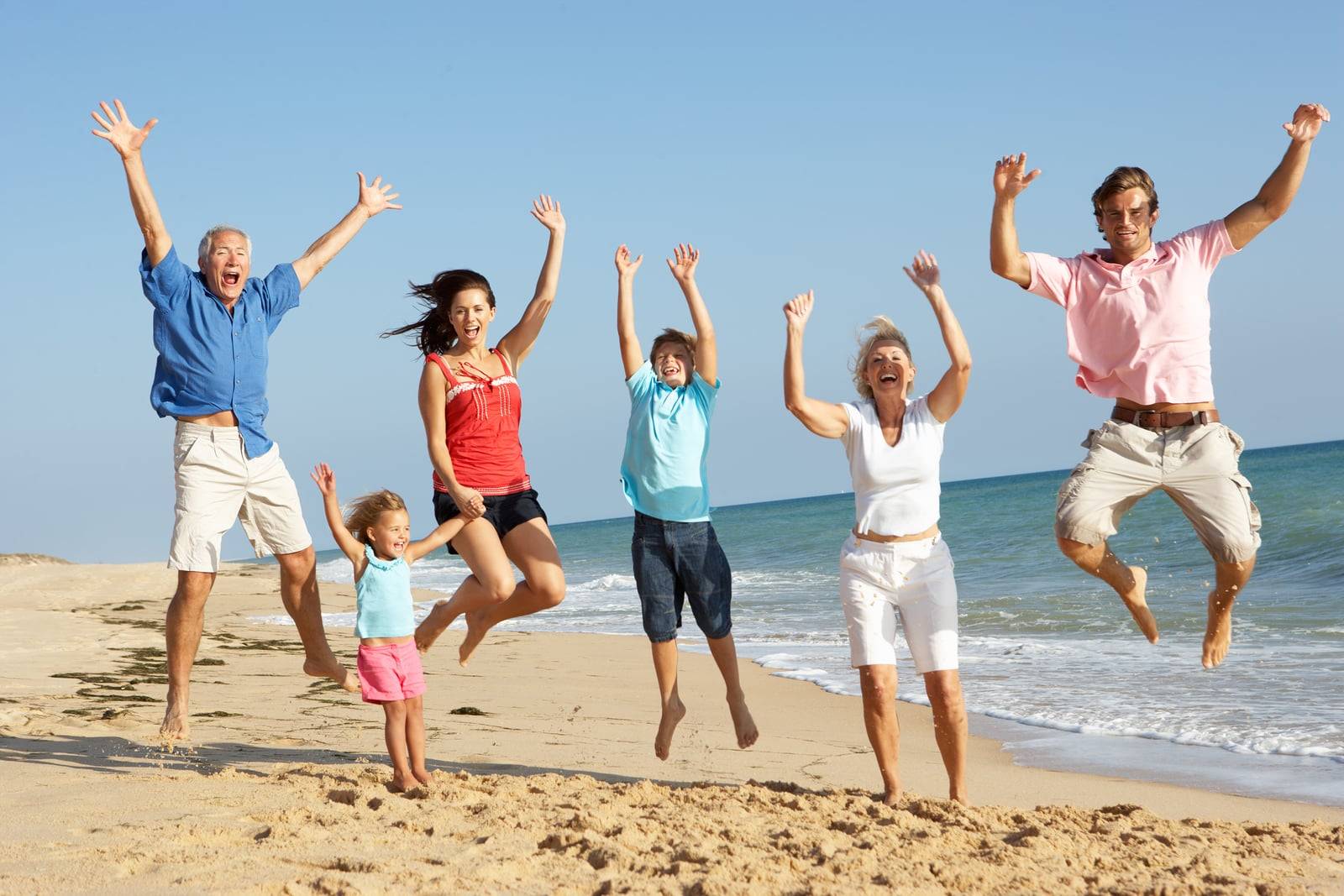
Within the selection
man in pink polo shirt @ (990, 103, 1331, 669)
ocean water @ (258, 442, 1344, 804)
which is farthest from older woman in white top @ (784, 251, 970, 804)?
ocean water @ (258, 442, 1344, 804)

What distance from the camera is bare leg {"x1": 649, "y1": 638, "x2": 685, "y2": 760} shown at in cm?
570

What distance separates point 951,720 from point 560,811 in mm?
1571

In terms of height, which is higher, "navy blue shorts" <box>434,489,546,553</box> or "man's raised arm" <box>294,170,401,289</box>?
"man's raised arm" <box>294,170,401,289</box>

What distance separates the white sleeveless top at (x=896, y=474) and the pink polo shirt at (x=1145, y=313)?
3.20 ft

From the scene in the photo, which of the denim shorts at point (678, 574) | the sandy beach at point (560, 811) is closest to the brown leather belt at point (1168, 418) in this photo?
the sandy beach at point (560, 811)

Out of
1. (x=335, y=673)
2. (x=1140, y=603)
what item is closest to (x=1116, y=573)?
(x=1140, y=603)

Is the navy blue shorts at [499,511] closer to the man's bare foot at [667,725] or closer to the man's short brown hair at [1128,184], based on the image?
the man's bare foot at [667,725]

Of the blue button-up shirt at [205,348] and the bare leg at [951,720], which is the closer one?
the bare leg at [951,720]

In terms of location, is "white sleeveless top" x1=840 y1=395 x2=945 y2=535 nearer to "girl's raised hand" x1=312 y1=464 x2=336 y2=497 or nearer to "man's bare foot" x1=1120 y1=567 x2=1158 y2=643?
"man's bare foot" x1=1120 y1=567 x2=1158 y2=643

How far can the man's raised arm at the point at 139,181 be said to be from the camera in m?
5.37

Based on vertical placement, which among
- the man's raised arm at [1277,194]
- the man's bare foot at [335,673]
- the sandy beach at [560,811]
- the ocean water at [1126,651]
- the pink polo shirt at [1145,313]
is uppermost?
the man's raised arm at [1277,194]

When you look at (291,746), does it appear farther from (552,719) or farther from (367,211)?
(367,211)

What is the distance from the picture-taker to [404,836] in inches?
167

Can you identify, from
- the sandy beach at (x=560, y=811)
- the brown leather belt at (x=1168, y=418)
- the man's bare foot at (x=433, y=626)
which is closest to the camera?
the sandy beach at (x=560, y=811)
